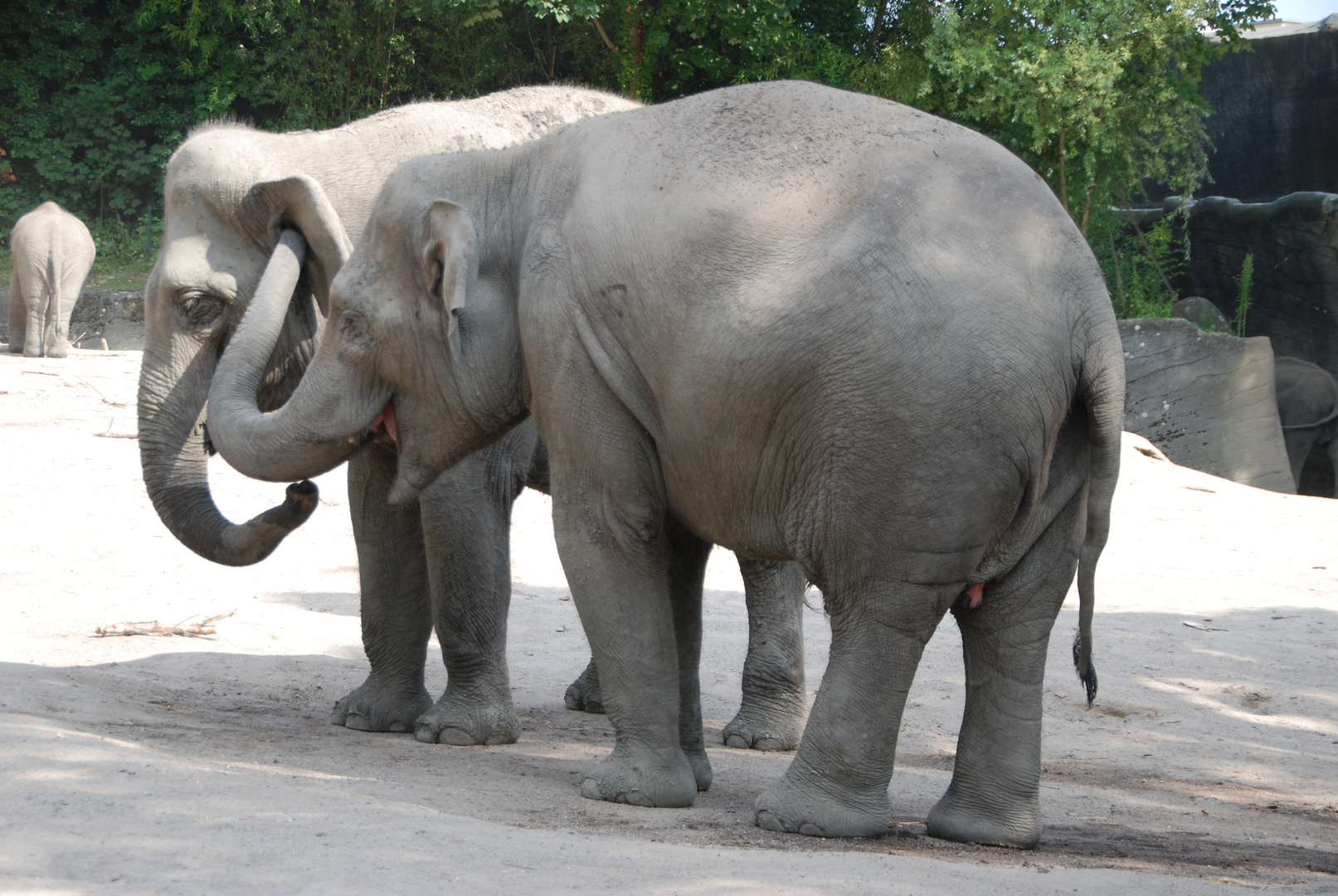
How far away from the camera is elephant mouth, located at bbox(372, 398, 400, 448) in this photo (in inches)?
162

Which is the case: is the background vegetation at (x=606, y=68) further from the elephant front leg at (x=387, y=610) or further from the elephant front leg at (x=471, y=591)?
the elephant front leg at (x=471, y=591)

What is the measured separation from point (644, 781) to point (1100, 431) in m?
1.55

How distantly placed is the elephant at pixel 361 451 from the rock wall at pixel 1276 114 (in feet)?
54.9

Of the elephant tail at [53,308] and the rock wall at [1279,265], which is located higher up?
the rock wall at [1279,265]

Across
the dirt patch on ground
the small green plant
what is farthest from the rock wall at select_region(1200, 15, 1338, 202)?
the dirt patch on ground

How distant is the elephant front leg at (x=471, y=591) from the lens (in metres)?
4.51

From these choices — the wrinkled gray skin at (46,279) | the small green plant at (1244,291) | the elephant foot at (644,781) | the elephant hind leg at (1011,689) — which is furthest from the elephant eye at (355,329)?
the small green plant at (1244,291)

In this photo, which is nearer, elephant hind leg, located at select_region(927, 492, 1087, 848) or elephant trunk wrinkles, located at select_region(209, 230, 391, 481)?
elephant hind leg, located at select_region(927, 492, 1087, 848)

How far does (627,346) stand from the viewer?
351 cm

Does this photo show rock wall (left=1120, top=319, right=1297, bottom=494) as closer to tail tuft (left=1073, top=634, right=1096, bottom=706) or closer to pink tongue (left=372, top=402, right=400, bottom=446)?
tail tuft (left=1073, top=634, right=1096, bottom=706)

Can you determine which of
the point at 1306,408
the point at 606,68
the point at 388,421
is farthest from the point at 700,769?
the point at 606,68

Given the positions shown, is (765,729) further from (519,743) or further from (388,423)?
(388,423)

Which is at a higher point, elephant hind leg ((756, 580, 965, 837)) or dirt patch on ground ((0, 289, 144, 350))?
dirt patch on ground ((0, 289, 144, 350))

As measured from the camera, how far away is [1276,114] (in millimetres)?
19797
